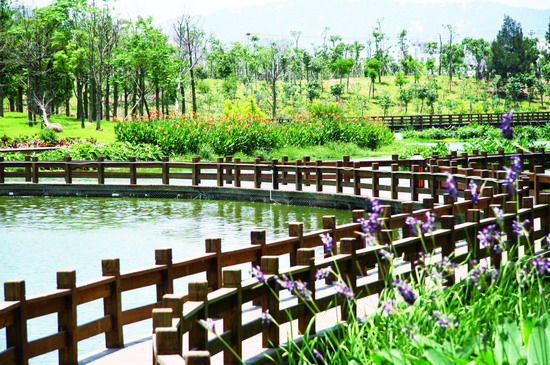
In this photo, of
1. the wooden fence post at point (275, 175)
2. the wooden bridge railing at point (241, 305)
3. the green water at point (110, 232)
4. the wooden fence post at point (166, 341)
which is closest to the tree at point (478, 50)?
the wooden fence post at point (275, 175)

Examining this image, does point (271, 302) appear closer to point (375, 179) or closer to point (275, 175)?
point (375, 179)

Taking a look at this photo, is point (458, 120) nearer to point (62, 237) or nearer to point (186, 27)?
point (186, 27)

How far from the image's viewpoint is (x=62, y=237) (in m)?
16.0

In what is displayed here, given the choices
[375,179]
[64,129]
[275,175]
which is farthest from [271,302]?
[64,129]

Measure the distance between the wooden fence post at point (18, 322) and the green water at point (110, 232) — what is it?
2.35 m

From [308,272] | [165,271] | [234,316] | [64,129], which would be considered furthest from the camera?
[64,129]

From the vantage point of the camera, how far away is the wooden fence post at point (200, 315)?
4.50 metres

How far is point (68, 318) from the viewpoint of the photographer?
217 inches

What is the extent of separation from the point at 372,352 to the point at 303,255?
1521 millimetres

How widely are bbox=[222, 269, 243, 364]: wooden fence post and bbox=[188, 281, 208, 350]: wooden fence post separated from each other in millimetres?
280

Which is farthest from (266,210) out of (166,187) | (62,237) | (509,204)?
(509,204)

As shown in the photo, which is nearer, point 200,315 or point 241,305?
point 200,315

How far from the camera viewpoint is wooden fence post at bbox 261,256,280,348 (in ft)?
16.5

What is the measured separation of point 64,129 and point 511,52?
322ft
